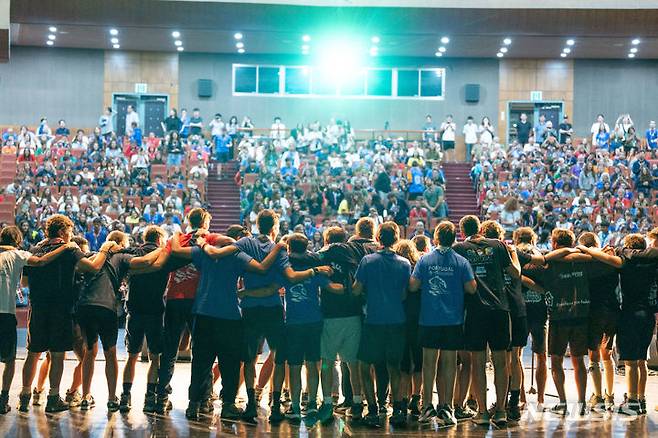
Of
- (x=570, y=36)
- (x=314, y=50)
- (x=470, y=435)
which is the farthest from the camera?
(x=314, y=50)

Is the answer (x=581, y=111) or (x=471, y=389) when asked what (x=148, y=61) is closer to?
(x=581, y=111)

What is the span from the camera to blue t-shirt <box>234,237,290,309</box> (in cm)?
951

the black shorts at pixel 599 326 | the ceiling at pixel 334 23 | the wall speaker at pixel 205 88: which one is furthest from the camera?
the wall speaker at pixel 205 88

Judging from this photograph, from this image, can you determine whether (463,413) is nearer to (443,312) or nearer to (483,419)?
(483,419)

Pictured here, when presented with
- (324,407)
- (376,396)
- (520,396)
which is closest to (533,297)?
(520,396)

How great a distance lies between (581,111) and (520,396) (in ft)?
84.5

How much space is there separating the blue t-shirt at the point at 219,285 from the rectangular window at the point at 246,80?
2595cm

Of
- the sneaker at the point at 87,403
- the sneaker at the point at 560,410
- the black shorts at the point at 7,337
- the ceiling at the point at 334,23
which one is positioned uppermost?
the ceiling at the point at 334,23

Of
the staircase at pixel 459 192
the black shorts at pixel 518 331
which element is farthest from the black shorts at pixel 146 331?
the staircase at pixel 459 192

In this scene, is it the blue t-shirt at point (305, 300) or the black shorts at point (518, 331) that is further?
the black shorts at point (518, 331)

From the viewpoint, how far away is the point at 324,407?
9578 millimetres

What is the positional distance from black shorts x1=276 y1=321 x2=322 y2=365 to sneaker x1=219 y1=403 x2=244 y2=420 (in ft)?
2.04

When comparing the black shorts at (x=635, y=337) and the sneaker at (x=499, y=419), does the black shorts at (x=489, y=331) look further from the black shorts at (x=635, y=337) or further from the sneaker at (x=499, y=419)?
the black shorts at (x=635, y=337)

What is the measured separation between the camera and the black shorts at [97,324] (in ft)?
32.3
